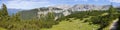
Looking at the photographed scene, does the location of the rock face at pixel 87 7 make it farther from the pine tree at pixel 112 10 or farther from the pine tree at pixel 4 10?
the pine tree at pixel 4 10

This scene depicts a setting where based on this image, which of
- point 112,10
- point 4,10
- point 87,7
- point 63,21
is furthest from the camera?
point 4,10

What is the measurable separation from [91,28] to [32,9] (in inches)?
406

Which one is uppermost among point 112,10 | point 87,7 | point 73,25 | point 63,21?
point 112,10

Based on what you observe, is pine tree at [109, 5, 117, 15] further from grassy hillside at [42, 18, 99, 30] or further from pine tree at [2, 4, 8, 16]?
pine tree at [2, 4, 8, 16]

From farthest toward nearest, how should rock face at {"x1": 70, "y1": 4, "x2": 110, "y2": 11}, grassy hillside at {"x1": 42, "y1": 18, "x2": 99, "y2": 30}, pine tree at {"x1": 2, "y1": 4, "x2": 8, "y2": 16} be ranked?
pine tree at {"x1": 2, "y1": 4, "x2": 8, "y2": 16} → rock face at {"x1": 70, "y1": 4, "x2": 110, "y2": 11} → grassy hillside at {"x1": 42, "y1": 18, "x2": 99, "y2": 30}

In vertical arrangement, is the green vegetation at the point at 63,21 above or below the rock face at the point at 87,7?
below

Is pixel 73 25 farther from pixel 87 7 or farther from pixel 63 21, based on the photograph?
pixel 87 7

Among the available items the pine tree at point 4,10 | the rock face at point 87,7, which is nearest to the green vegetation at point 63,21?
the pine tree at point 4,10

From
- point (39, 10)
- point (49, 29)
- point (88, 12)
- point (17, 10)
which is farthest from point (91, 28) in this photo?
point (17, 10)

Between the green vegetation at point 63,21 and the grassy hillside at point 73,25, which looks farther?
the grassy hillside at point 73,25

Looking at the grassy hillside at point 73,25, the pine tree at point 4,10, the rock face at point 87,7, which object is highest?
the rock face at point 87,7

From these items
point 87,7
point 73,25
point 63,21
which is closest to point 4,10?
point 63,21

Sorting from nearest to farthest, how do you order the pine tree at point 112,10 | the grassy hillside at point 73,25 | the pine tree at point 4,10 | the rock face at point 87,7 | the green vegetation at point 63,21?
1. the pine tree at point 112,10
2. the green vegetation at point 63,21
3. the grassy hillside at point 73,25
4. the rock face at point 87,7
5. the pine tree at point 4,10

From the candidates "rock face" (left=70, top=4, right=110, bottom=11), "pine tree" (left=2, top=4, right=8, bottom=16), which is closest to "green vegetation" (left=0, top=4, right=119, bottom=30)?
"pine tree" (left=2, top=4, right=8, bottom=16)
